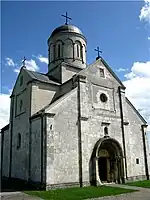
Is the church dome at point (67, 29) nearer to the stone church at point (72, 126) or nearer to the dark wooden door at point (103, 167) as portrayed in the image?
the stone church at point (72, 126)

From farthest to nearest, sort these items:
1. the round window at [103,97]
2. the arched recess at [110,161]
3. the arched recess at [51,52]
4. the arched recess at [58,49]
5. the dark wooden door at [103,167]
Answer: the arched recess at [51,52], the arched recess at [58,49], the round window at [103,97], the dark wooden door at [103,167], the arched recess at [110,161]

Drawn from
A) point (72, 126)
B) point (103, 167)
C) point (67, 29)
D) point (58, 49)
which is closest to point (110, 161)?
point (103, 167)

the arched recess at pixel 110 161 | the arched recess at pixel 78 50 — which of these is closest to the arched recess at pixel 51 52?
the arched recess at pixel 78 50

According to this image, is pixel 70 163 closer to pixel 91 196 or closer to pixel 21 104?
pixel 91 196

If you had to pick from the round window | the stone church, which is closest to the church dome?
the stone church

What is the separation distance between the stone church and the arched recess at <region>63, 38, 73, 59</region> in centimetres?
11

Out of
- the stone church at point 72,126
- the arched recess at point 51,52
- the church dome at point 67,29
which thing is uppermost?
the church dome at point 67,29

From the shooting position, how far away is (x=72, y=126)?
17594 millimetres

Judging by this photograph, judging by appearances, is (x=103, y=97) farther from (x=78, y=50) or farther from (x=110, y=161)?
(x=78, y=50)

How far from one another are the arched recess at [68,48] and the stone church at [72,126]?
4.3 inches

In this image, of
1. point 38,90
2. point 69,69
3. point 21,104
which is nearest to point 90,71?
point 69,69

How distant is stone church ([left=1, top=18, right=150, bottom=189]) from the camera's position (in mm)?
16391

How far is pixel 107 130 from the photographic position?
65.5 ft

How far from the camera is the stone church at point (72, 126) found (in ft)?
53.8
